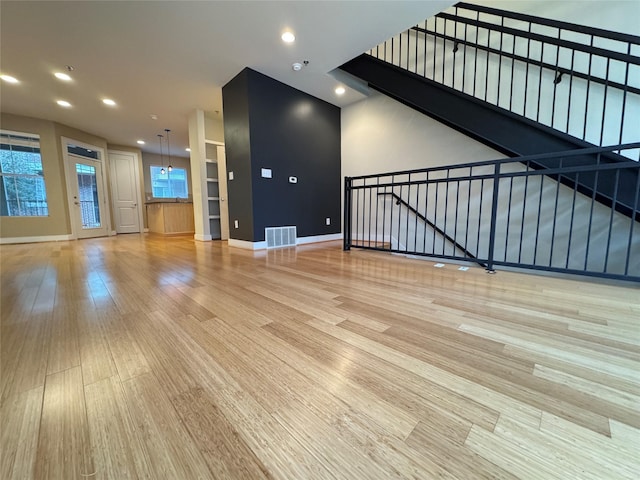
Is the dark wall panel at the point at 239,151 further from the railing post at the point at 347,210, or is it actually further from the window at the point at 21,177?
the window at the point at 21,177

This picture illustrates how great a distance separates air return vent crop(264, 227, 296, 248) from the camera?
3.89 m

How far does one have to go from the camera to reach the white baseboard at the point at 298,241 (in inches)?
148

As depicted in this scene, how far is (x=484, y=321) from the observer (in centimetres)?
123

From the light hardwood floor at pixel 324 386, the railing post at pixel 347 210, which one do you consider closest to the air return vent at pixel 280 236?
the railing post at pixel 347 210

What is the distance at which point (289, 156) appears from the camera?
409cm

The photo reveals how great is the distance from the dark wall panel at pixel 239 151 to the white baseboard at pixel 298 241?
0.08 meters

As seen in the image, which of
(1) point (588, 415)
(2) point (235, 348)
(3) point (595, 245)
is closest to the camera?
(1) point (588, 415)

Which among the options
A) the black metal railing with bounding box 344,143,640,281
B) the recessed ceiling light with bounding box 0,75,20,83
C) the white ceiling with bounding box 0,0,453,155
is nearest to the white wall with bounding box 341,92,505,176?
the black metal railing with bounding box 344,143,640,281

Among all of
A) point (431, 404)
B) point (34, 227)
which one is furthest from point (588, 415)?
point (34, 227)

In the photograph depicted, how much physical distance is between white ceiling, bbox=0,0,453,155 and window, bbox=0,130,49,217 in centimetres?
81

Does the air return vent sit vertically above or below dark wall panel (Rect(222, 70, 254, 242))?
below

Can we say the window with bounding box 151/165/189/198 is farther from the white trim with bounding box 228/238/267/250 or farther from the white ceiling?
the white trim with bounding box 228/238/267/250

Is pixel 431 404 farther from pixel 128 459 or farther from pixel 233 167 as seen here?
pixel 233 167

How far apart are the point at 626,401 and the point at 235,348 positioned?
1306mm
